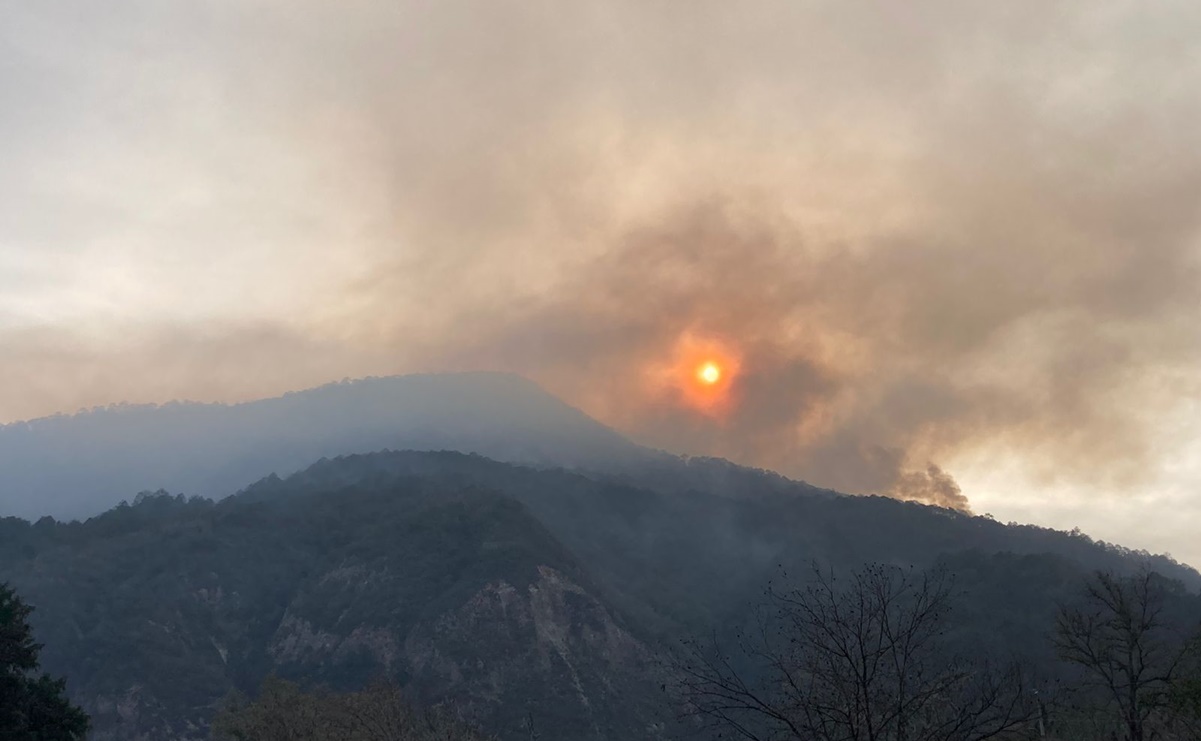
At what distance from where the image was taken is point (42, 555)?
168875mm

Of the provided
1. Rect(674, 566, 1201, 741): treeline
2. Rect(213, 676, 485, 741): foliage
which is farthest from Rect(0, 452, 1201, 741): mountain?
Rect(674, 566, 1201, 741): treeline

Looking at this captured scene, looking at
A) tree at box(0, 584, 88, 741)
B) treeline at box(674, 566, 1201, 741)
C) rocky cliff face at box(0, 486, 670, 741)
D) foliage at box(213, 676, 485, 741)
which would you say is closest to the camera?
treeline at box(674, 566, 1201, 741)

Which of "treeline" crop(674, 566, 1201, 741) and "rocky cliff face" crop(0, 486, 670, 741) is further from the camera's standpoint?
"rocky cliff face" crop(0, 486, 670, 741)

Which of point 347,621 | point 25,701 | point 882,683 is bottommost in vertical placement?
point 25,701

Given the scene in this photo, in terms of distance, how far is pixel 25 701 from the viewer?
137ft

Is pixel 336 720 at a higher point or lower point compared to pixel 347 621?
lower

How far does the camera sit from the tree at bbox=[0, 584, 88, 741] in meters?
40.4

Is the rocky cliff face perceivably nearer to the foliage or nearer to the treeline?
the foliage

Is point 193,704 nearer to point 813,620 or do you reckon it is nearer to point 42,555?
point 42,555

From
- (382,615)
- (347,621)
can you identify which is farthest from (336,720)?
(347,621)

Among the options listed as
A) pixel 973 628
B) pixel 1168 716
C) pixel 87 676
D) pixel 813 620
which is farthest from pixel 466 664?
pixel 813 620

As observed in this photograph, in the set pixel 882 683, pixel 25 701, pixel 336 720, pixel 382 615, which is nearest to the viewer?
pixel 882 683

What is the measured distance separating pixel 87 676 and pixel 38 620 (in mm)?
18765

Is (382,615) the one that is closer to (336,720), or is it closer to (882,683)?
(336,720)
